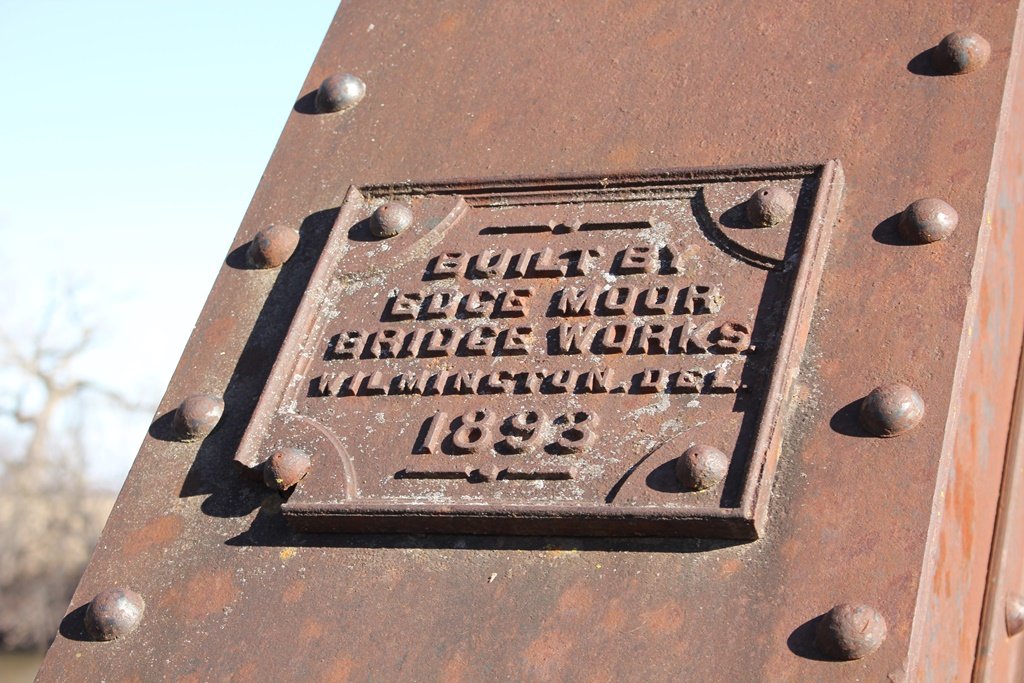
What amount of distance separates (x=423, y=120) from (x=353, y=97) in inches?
6.0

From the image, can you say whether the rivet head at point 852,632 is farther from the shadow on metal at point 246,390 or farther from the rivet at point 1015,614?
the shadow on metal at point 246,390

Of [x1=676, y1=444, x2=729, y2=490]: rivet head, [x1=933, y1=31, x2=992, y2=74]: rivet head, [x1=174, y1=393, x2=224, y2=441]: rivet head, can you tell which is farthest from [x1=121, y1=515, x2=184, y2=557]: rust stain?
[x1=933, y1=31, x2=992, y2=74]: rivet head

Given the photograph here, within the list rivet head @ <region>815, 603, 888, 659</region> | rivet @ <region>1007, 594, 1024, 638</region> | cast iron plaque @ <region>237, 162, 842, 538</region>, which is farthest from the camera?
rivet @ <region>1007, 594, 1024, 638</region>

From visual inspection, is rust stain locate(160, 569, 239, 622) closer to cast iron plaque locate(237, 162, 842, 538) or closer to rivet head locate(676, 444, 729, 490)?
cast iron plaque locate(237, 162, 842, 538)

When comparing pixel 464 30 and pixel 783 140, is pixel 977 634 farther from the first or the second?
pixel 464 30

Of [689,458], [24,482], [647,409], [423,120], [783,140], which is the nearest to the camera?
[689,458]

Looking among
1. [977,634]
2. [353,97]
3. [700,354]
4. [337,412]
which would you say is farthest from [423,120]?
[977,634]

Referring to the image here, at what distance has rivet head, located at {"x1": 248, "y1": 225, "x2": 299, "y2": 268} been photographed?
80.9 inches

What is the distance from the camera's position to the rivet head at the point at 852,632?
135 cm

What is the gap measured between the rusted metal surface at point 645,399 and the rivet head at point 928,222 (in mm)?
13

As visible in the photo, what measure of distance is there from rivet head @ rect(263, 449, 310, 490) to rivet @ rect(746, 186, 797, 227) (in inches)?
26.3

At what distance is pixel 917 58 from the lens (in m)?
1.88

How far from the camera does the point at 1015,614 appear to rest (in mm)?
1800

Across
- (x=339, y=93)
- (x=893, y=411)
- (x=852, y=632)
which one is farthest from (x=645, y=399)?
(x=339, y=93)
